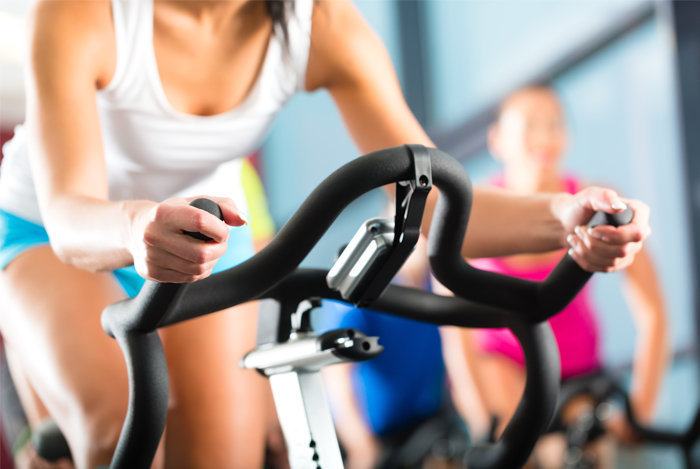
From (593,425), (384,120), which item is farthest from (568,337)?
(384,120)

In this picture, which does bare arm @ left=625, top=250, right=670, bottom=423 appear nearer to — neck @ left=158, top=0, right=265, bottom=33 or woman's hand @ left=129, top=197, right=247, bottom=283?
neck @ left=158, top=0, right=265, bottom=33

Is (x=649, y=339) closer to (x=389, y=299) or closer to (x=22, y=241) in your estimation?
(x=389, y=299)

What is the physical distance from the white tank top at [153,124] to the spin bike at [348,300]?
0.40 m

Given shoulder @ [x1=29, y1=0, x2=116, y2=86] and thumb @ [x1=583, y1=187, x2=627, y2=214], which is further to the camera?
shoulder @ [x1=29, y1=0, x2=116, y2=86]

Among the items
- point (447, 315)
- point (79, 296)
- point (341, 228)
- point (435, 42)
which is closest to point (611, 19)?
point (435, 42)

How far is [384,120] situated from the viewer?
849 millimetres

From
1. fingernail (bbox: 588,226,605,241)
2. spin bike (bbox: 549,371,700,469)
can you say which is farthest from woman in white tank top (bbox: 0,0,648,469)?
spin bike (bbox: 549,371,700,469)

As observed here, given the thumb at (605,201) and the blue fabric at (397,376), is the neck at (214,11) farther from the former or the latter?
the blue fabric at (397,376)

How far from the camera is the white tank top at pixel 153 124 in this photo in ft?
2.63

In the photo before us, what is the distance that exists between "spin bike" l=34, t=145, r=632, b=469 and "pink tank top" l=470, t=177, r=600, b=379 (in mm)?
1256

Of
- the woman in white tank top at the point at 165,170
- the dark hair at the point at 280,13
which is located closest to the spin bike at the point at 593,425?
the woman in white tank top at the point at 165,170

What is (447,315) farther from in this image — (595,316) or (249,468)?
(595,316)

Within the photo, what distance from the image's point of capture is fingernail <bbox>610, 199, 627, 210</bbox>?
53cm

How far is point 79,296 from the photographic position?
778 millimetres
